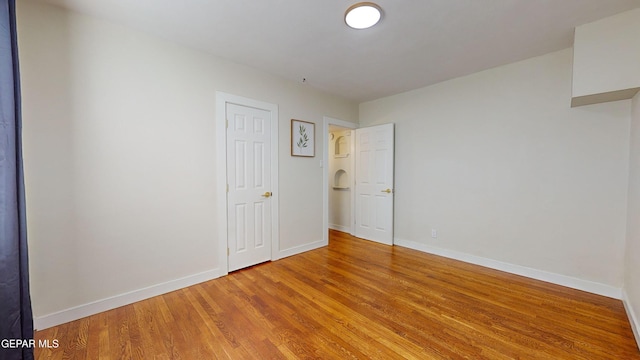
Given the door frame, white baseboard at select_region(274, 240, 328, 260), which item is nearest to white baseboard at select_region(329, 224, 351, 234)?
white baseboard at select_region(274, 240, 328, 260)

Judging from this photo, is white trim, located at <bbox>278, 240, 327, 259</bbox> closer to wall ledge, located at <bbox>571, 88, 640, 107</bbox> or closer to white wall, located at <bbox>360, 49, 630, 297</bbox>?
white wall, located at <bbox>360, 49, 630, 297</bbox>

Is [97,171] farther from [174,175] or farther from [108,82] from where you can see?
[108,82]

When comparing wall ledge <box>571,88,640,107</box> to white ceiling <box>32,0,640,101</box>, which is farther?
wall ledge <box>571,88,640,107</box>

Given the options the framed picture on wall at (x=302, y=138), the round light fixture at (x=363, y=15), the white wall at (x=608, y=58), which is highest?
the round light fixture at (x=363, y=15)

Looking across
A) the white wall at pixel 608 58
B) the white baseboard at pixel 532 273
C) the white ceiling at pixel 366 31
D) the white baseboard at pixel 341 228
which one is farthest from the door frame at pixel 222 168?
the white wall at pixel 608 58

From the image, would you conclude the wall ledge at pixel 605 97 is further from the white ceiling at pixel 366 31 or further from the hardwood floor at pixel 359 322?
the hardwood floor at pixel 359 322

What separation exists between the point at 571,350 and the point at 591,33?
8.38 feet

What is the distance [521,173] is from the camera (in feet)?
9.43

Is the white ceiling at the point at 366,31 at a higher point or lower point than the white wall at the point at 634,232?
higher

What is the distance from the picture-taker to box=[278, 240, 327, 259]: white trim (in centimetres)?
347

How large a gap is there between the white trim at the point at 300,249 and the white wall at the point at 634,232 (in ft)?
10.4

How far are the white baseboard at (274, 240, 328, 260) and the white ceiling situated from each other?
246 cm

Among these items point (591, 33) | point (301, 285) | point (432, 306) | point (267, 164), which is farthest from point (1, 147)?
point (591, 33)

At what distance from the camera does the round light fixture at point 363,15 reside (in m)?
1.88
